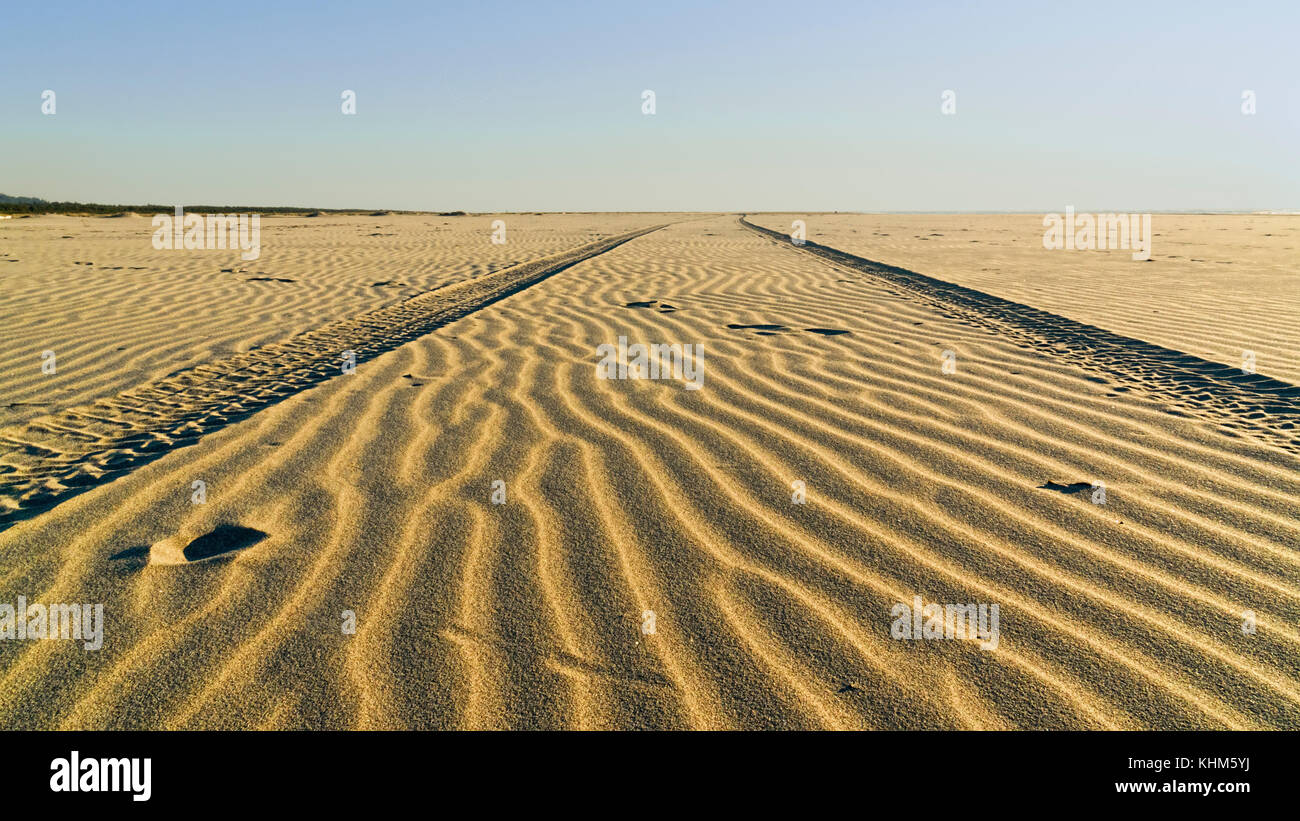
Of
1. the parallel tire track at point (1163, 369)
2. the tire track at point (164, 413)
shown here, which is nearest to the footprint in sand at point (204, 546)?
the tire track at point (164, 413)

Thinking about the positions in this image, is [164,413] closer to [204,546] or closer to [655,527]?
[204,546]

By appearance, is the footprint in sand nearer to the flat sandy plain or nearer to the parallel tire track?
the flat sandy plain

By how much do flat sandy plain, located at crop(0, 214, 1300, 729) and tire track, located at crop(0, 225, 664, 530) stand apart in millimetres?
25

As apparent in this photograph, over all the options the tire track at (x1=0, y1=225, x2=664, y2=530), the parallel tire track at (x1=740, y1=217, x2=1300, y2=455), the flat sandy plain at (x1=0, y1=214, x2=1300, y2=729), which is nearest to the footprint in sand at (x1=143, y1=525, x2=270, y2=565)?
the flat sandy plain at (x1=0, y1=214, x2=1300, y2=729)

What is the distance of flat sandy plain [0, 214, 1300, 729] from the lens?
182 centimetres

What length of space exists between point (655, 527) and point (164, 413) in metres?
2.93

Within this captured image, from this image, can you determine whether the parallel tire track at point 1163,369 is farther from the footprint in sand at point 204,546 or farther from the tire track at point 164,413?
the tire track at point 164,413

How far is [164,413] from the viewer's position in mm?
3982

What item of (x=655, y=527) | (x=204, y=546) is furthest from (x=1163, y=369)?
(x=204, y=546)

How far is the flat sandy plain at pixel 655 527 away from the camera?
1.82m

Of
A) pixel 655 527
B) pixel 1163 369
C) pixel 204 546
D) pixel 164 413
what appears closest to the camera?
pixel 204 546

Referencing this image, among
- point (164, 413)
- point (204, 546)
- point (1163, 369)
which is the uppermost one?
point (1163, 369)

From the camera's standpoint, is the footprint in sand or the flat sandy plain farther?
the footprint in sand
